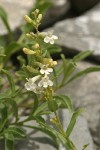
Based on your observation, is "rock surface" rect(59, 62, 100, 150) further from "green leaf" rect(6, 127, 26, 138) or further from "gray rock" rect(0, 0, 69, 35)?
"gray rock" rect(0, 0, 69, 35)

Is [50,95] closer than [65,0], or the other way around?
[50,95]

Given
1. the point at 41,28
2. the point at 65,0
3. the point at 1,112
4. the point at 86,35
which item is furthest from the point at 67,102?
the point at 65,0

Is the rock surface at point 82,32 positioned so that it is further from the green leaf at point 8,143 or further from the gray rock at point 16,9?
the green leaf at point 8,143

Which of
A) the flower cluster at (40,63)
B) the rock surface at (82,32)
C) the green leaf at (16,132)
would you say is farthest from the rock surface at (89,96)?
the flower cluster at (40,63)

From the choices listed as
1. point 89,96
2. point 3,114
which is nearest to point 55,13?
point 89,96

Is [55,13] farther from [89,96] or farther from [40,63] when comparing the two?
[40,63]

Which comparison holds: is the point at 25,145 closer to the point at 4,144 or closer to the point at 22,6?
the point at 4,144
